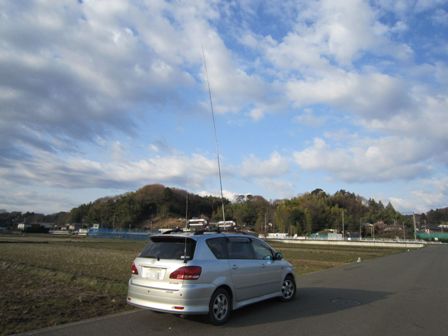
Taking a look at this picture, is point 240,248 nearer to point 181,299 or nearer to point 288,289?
point 181,299

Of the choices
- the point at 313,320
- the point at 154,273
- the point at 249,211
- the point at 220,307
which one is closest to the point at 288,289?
the point at 313,320

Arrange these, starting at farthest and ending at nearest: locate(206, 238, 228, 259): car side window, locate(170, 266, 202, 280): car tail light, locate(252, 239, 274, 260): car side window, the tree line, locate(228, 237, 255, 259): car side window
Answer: the tree line → locate(252, 239, 274, 260): car side window → locate(228, 237, 255, 259): car side window → locate(206, 238, 228, 259): car side window → locate(170, 266, 202, 280): car tail light

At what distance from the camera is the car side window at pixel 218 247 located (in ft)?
26.0

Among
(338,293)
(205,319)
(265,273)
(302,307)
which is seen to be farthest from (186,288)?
(338,293)

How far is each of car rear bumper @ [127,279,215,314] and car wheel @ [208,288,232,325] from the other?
0.49ft

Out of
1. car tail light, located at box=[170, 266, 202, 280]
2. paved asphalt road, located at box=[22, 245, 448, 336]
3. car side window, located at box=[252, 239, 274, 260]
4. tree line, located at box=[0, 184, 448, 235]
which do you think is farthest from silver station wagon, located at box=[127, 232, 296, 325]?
tree line, located at box=[0, 184, 448, 235]

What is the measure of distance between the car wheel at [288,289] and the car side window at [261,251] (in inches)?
35.0

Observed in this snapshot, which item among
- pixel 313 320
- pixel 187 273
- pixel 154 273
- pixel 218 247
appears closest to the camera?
pixel 187 273

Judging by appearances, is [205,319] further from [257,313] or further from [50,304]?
[50,304]

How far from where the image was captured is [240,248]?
8688 millimetres

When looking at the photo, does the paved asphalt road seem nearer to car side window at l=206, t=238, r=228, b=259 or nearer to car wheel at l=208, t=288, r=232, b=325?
car wheel at l=208, t=288, r=232, b=325

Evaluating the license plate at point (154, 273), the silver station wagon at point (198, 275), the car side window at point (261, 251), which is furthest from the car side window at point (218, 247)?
the car side window at point (261, 251)

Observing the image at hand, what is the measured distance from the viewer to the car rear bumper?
7125mm

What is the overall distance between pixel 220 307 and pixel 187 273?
1033 mm
